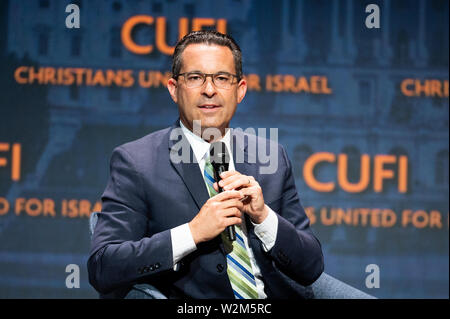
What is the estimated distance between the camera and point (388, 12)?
392 centimetres

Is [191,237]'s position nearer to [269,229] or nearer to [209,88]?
[269,229]

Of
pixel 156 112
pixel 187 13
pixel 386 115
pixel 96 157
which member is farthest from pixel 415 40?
pixel 96 157

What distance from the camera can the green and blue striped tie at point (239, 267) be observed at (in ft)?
5.76

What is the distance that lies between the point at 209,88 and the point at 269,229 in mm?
517

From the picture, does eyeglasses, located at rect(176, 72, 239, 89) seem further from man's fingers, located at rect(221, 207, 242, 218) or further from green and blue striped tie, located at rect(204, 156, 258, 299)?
man's fingers, located at rect(221, 207, 242, 218)

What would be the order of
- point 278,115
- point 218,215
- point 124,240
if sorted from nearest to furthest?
point 218,215 → point 124,240 → point 278,115

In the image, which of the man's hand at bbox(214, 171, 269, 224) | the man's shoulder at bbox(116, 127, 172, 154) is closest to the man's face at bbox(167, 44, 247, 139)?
the man's shoulder at bbox(116, 127, 172, 154)

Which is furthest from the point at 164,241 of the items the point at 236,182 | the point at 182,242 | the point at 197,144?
the point at 197,144

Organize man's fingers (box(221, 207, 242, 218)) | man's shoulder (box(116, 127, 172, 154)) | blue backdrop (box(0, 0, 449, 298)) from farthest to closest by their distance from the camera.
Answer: blue backdrop (box(0, 0, 449, 298)) < man's shoulder (box(116, 127, 172, 154)) < man's fingers (box(221, 207, 242, 218))

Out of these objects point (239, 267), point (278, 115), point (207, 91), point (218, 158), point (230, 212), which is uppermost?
point (278, 115)

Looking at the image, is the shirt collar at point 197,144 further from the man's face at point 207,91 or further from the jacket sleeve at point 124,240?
the jacket sleeve at point 124,240

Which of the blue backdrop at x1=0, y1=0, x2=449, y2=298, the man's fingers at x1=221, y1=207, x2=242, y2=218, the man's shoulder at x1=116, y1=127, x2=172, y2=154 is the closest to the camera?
the man's fingers at x1=221, y1=207, x2=242, y2=218

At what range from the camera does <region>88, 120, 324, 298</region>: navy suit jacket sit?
164 cm

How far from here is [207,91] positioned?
1759mm
